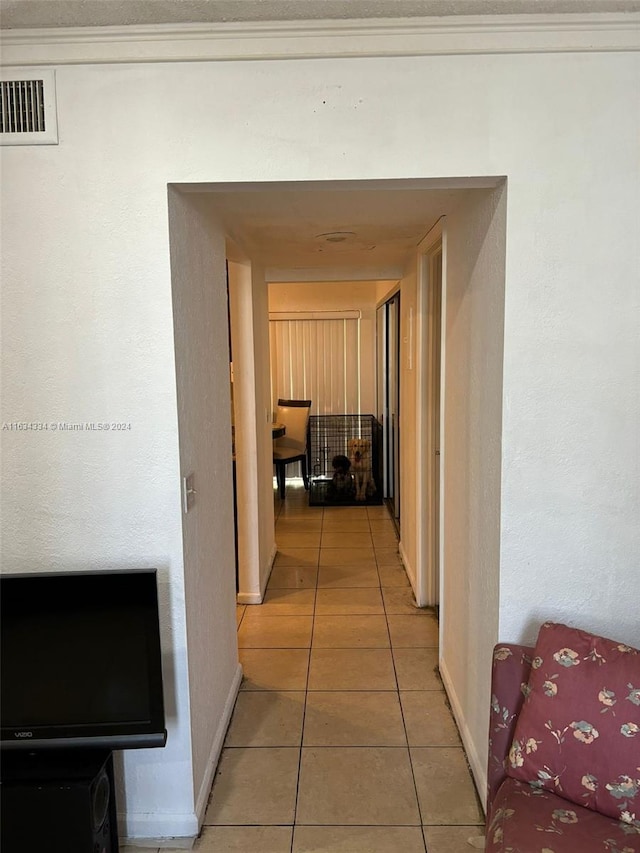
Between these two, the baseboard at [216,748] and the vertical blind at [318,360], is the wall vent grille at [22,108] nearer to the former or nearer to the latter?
the baseboard at [216,748]

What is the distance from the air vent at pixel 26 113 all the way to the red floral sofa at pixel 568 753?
6.57 feet

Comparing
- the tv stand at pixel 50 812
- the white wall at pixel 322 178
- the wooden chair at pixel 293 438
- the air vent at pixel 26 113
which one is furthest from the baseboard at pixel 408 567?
the air vent at pixel 26 113

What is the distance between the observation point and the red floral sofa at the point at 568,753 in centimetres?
133

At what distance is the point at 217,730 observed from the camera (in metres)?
2.30

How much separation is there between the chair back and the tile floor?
2365 mm

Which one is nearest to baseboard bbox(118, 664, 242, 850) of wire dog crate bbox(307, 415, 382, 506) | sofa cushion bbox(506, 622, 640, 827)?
sofa cushion bbox(506, 622, 640, 827)

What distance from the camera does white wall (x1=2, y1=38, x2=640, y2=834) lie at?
1.66 metres

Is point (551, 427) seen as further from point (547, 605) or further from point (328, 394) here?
point (328, 394)

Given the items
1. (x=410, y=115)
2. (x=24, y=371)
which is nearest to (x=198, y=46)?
(x=410, y=115)

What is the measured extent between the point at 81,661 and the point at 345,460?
172 inches

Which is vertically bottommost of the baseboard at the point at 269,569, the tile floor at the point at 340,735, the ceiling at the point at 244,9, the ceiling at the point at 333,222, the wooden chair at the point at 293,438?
the tile floor at the point at 340,735

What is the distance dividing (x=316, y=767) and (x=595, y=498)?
145 cm

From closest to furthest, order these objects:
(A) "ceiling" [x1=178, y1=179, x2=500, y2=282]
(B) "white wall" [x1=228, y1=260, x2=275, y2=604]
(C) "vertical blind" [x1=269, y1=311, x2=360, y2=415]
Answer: (A) "ceiling" [x1=178, y1=179, x2=500, y2=282] → (B) "white wall" [x1=228, y1=260, x2=275, y2=604] → (C) "vertical blind" [x1=269, y1=311, x2=360, y2=415]

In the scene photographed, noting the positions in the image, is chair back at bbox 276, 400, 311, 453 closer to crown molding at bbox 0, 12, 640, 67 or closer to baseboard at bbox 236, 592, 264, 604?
baseboard at bbox 236, 592, 264, 604
